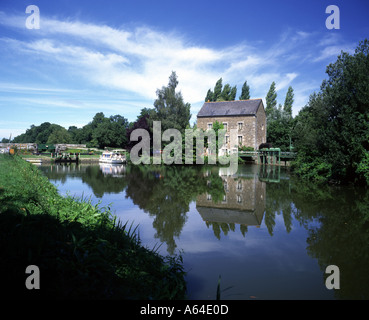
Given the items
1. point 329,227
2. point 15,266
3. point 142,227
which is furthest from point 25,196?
point 329,227

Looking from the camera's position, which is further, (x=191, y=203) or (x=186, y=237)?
(x=191, y=203)

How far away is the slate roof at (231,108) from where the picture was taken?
38.9m

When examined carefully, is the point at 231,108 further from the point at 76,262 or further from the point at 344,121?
the point at 76,262

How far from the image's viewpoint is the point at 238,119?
3934 cm

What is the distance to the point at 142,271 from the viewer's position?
3.84 meters

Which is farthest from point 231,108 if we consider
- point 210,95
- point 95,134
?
point 95,134

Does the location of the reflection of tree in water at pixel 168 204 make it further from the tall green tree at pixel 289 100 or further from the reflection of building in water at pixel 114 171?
the tall green tree at pixel 289 100

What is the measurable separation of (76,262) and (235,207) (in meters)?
7.46

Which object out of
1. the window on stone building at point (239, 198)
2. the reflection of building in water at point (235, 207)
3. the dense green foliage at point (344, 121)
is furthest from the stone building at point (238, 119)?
the window on stone building at point (239, 198)

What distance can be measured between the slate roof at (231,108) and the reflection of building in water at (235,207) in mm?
27063

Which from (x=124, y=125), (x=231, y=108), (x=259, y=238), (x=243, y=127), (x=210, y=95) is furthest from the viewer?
(x=124, y=125)

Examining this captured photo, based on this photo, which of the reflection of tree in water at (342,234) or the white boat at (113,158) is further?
the white boat at (113,158)
